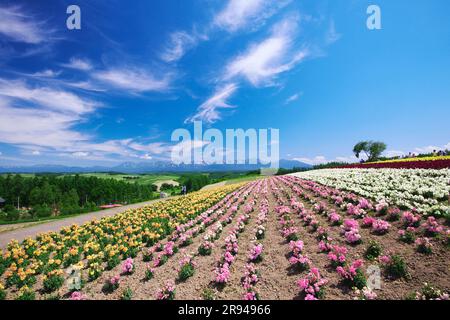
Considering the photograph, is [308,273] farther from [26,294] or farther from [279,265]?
[26,294]

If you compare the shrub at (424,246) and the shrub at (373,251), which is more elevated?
the shrub at (424,246)

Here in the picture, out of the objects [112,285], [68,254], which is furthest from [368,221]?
[68,254]

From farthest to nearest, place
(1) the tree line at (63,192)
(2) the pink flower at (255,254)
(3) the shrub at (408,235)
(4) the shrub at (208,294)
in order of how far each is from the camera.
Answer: (1) the tree line at (63,192) < (2) the pink flower at (255,254) < (3) the shrub at (408,235) < (4) the shrub at (208,294)

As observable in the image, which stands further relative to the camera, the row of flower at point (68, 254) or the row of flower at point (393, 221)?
the row of flower at point (68, 254)

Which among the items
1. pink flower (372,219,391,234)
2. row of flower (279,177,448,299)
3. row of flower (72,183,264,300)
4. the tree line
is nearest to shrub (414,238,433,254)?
row of flower (279,177,448,299)

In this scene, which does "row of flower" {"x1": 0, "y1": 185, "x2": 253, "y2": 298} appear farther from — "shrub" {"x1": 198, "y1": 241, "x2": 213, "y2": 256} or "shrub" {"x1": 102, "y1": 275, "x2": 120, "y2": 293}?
"shrub" {"x1": 198, "y1": 241, "x2": 213, "y2": 256}

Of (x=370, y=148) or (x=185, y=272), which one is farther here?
(x=370, y=148)

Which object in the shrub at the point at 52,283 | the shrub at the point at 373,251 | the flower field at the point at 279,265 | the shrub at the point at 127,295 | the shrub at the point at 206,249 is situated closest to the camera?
the flower field at the point at 279,265

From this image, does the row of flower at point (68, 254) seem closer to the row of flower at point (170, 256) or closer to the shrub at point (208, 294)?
the row of flower at point (170, 256)

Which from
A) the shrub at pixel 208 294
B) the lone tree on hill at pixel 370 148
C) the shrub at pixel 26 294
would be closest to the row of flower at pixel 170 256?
the shrub at pixel 208 294

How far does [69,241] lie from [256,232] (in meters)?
10.0

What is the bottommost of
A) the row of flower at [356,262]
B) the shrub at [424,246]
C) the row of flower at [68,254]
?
the row of flower at [68,254]
